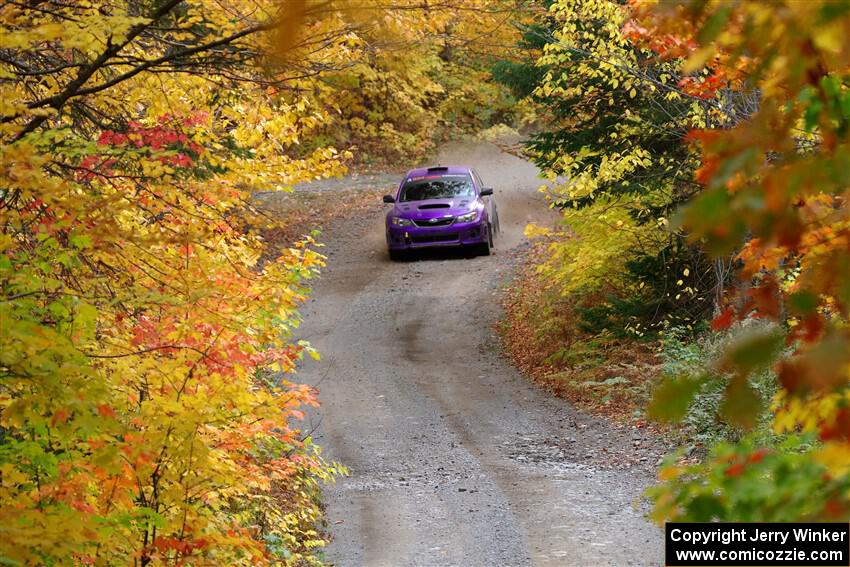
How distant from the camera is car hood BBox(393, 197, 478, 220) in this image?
69.9 feet

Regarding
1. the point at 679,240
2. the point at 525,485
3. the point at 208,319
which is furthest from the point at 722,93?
the point at 208,319

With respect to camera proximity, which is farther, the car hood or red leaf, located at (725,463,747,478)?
the car hood

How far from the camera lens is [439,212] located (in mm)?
21281

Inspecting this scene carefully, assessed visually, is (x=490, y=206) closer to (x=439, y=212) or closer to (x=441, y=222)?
(x=441, y=222)

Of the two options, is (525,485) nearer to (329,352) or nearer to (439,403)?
(439,403)

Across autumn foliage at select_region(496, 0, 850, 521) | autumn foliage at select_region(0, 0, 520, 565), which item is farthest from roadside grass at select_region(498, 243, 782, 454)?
autumn foliage at select_region(0, 0, 520, 565)

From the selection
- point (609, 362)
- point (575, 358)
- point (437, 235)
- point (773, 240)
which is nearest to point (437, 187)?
point (437, 235)

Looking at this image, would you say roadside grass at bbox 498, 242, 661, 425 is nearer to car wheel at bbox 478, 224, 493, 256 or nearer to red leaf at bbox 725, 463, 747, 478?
car wheel at bbox 478, 224, 493, 256

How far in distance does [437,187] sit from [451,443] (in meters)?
10.4

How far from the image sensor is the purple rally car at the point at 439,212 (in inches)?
843

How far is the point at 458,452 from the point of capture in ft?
39.9

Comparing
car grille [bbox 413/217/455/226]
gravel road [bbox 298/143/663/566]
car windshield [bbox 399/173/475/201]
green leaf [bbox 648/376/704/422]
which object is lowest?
gravel road [bbox 298/143/663/566]

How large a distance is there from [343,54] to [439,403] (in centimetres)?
812

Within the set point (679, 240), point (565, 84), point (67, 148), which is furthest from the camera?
point (565, 84)
